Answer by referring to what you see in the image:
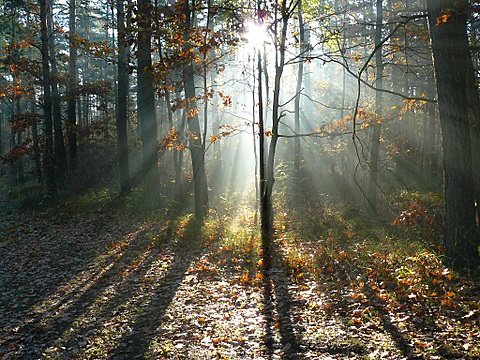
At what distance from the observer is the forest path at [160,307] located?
5691 mm

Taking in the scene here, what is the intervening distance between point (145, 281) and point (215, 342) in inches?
133

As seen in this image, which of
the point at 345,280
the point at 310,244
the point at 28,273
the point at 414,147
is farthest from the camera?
the point at 414,147

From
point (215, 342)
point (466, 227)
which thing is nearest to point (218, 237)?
point (215, 342)

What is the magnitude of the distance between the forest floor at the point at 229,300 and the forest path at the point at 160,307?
0.09 feet

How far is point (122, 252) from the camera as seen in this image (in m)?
10.9

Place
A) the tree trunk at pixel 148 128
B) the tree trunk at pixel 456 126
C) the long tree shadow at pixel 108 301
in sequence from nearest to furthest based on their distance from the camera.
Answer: the long tree shadow at pixel 108 301
the tree trunk at pixel 456 126
the tree trunk at pixel 148 128

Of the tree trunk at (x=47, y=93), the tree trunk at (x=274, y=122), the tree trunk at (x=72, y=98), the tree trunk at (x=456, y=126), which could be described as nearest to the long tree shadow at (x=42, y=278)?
the tree trunk at (x=47, y=93)

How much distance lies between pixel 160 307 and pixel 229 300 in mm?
1256

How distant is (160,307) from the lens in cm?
734

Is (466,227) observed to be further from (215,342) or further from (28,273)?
(28,273)

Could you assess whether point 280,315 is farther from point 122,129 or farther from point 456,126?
point 122,129

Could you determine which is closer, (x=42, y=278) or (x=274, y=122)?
(x=42, y=278)

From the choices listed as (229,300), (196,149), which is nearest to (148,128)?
(196,149)

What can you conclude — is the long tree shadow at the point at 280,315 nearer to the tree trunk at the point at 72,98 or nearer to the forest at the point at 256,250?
the forest at the point at 256,250
